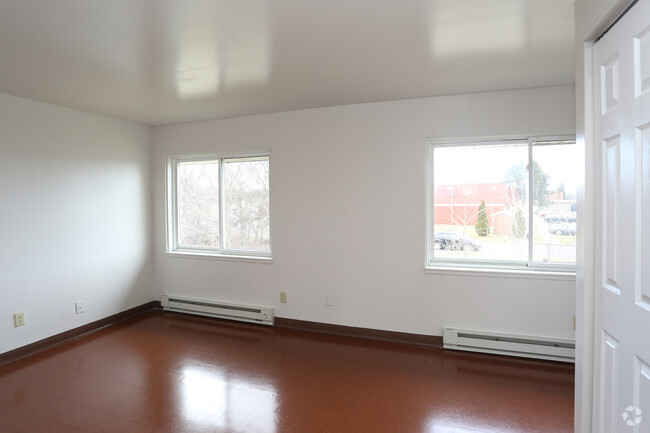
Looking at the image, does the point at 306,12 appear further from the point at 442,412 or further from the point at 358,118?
the point at 442,412

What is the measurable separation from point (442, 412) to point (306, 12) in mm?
2678

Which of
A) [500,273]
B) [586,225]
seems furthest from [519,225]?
[586,225]

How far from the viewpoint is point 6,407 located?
2430 millimetres

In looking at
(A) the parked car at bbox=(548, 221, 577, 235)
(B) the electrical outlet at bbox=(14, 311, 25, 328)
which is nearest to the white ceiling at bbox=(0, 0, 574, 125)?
(A) the parked car at bbox=(548, 221, 577, 235)

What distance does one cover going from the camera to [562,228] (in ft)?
10.3

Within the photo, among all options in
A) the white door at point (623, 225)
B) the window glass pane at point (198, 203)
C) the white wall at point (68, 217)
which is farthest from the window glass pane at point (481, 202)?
the white wall at point (68, 217)

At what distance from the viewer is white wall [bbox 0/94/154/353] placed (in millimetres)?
3197

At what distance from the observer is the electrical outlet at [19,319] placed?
10.5 ft

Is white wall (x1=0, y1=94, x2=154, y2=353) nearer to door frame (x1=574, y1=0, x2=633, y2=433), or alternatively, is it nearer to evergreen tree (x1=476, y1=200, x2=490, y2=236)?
evergreen tree (x1=476, y1=200, x2=490, y2=236)

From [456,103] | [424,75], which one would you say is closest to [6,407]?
[424,75]

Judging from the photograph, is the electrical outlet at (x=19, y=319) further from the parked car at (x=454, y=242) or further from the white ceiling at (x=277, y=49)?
the parked car at (x=454, y=242)

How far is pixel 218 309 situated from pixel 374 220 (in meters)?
2.24

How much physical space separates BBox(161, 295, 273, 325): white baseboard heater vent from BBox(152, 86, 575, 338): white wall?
4.4 inches

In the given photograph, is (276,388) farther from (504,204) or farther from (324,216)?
(504,204)
